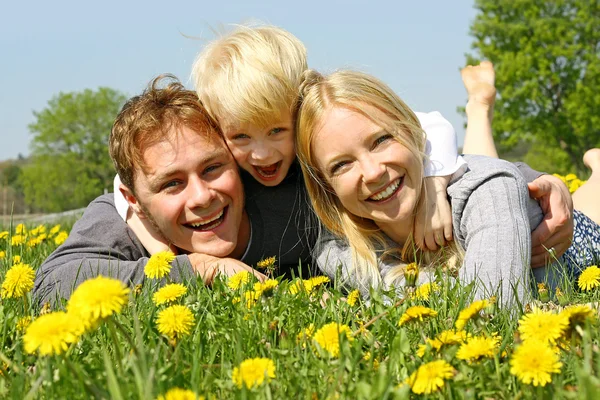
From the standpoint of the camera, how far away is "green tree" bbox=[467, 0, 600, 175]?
32.2 meters

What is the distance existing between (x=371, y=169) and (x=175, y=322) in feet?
5.73

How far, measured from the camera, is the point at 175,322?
75.1 inches

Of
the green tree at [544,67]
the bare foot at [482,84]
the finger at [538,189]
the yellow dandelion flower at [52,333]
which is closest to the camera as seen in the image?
the yellow dandelion flower at [52,333]

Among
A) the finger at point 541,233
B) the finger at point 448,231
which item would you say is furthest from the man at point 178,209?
the finger at point 541,233

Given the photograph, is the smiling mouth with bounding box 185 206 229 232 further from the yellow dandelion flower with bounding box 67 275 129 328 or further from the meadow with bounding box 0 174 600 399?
the yellow dandelion flower with bounding box 67 275 129 328

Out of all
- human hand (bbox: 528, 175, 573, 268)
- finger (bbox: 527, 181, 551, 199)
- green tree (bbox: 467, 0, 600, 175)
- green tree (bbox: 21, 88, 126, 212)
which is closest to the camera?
human hand (bbox: 528, 175, 573, 268)

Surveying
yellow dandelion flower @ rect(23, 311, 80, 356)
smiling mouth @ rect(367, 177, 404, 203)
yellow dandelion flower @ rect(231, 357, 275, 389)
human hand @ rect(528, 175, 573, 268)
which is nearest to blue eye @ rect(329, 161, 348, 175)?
smiling mouth @ rect(367, 177, 404, 203)

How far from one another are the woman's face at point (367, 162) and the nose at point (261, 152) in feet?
0.81

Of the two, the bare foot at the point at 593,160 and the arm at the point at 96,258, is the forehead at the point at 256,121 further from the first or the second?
the bare foot at the point at 593,160

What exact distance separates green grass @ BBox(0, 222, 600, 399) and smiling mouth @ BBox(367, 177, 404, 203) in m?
0.94

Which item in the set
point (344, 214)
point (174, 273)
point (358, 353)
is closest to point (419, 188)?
point (344, 214)

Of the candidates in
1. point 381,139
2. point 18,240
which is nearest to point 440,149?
point 381,139

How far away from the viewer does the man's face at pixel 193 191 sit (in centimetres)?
359

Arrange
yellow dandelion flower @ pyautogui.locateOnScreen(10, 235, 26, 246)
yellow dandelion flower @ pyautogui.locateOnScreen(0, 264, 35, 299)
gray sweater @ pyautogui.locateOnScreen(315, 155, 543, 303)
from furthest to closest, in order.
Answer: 1. yellow dandelion flower @ pyautogui.locateOnScreen(10, 235, 26, 246)
2. gray sweater @ pyautogui.locateOnScreen(315, 155, 543, 303)
3. yellow dandelion flower @ pyautogui.locateOnScreen(0, 264, 35, 299)
